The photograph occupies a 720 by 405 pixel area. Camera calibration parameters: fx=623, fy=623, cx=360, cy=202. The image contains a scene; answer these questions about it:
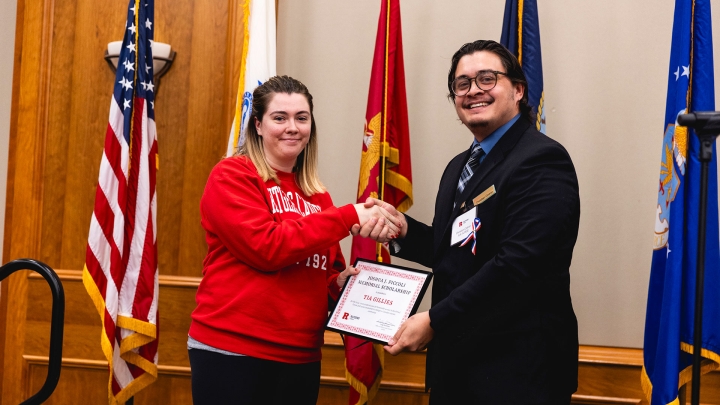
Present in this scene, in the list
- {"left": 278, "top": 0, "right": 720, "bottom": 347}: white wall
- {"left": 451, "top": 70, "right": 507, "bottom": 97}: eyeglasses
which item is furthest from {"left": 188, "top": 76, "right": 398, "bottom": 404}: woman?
{"left": 278, "top": 0, "right": 720, "bottom": 347}: white wall

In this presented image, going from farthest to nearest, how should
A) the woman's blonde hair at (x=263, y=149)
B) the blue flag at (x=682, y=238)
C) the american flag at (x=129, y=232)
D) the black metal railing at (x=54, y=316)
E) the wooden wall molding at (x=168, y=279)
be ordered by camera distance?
1. the wooden wall molding at (x=168, y=279)
2. the american flag at (x=129, y=232)
3. the blue flag at (x=682, y=238)
4. the woman's blonde hair at (x=263, y=149)
5. the black metal railing at (x=54, y=316)

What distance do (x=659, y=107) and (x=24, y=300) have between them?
3.38 m

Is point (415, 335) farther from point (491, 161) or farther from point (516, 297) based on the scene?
point (491, 161)

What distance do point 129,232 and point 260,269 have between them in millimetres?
1091

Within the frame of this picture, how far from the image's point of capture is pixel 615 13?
310 cm

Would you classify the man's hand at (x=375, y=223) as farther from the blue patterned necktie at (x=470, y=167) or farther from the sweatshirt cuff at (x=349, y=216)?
the blue patterned necktie at (x=470, y=167)

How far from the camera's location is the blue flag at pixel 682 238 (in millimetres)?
2352

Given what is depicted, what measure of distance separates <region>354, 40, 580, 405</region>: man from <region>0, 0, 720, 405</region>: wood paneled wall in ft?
4.49

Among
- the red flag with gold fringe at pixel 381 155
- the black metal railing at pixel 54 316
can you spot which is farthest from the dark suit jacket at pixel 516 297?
the black metal railing at pixel 54 316

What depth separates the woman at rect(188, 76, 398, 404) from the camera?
6.26ft

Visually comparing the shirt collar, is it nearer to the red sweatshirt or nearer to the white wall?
the red sweatshirt

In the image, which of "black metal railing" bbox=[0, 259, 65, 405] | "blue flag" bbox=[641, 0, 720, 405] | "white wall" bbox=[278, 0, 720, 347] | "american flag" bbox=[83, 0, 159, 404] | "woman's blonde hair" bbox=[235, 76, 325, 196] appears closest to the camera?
"black metal railing" bbox=[0, 259, 65, 405]

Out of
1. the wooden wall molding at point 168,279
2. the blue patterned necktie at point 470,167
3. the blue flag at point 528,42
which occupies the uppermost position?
the blue flag at point 528,42

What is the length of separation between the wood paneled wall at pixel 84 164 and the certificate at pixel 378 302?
3.62 ft
